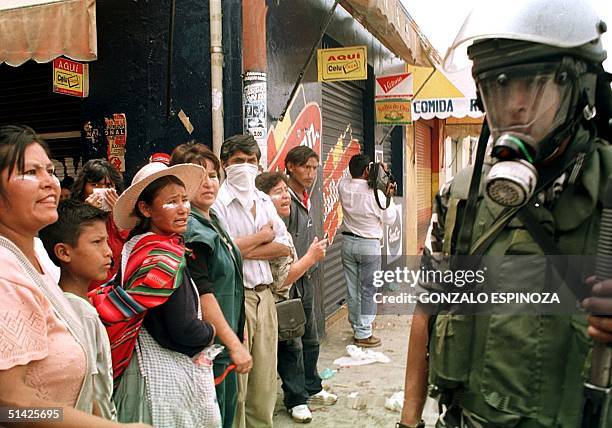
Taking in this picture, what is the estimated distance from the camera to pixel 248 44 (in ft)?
15.5

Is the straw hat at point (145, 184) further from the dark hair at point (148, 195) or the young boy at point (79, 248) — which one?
the young boy at point (79, 248)

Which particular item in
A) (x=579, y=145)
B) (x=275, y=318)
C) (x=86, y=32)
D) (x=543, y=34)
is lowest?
(x=275, y=318)

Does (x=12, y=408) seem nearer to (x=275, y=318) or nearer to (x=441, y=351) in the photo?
(x=441, y=351)

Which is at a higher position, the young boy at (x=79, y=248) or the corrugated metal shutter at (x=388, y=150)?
the corrugated metal shutter at (x=388, y=150)

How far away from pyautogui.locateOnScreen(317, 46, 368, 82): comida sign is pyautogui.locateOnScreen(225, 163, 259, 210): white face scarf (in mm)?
2999

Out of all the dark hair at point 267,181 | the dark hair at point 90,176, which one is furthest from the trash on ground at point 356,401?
the dark hair at point 90,176

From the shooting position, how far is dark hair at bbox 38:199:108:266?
2229 mm

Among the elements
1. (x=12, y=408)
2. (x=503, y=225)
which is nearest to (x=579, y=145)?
(x=503, y=225)

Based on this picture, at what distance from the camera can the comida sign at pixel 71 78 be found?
4836mm

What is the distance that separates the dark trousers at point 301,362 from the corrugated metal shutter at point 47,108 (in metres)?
2.99

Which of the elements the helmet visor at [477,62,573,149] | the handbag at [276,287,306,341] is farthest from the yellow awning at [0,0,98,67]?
the helmet visor at [477,62,573,149]

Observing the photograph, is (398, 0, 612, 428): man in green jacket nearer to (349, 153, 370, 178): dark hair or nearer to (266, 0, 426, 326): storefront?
(266, 0, 426, 326): storefront

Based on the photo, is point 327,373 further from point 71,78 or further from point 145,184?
point 71,78

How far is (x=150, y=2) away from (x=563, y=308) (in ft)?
15.1
